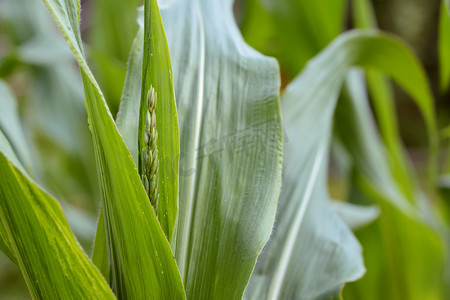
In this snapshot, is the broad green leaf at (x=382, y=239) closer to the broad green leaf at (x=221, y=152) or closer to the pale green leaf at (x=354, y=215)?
the pale green leaf at (x=354, y=215)

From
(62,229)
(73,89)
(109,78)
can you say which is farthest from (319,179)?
(73,89)

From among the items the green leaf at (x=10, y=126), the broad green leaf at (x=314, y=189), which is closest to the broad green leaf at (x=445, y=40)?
the broad green leaf at (x=314, y=189)

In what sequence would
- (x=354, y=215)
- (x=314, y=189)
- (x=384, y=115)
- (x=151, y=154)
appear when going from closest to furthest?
(x=151, y=154), (x=314, y=189), (x=354, y=215), (x=384, y=115)

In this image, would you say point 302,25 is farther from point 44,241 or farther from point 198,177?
point 44,241

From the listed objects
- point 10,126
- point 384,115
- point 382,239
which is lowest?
point 382,239

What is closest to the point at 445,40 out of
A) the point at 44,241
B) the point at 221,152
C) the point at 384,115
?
the point at 384,115
